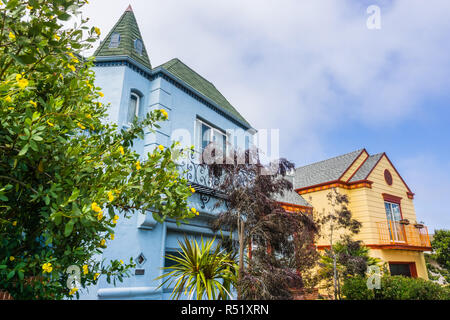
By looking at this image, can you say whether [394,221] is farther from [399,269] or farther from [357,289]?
[357,289]

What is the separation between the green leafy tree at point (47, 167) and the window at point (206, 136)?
5.93 meters

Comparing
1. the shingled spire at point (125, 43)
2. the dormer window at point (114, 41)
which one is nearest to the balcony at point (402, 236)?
the shingled spire at point (125, 43)

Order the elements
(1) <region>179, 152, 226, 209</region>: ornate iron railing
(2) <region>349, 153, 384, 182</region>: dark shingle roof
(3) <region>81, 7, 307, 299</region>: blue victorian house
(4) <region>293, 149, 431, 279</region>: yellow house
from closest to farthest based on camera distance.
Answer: (3) <region>81, 7, 307, 299</region>: blue victorian house, (1) <region>179, 152, 226, 209</region>: ornate iron railing, (4) <region>293, 149, 431, 279</region>: yellow house, (2) <region>349, 153, 384, 182</region>: dark shingle roof

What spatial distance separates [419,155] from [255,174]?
8.83 meters

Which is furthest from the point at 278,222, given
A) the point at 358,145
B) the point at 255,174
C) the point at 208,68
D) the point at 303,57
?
the point at 358,145

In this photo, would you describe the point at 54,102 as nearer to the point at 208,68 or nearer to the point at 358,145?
the point at 208,68

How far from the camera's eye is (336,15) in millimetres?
5270

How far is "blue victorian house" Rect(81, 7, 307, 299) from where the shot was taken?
6.00 m

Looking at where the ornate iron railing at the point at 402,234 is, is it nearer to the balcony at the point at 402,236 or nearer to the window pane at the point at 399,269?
the balcony at the point at 402,236

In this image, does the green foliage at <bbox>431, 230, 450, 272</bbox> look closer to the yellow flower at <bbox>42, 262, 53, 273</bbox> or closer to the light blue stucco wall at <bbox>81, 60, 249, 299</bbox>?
the light blue stucco wall at <bbox>81, 60, 249, 299</bbox>

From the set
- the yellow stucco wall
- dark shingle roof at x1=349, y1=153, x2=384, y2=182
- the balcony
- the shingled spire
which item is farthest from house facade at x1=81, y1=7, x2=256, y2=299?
the balcony

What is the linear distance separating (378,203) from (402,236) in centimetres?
237

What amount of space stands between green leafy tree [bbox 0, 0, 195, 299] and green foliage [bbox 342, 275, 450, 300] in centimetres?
1025

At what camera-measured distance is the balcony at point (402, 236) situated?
13781 mm
